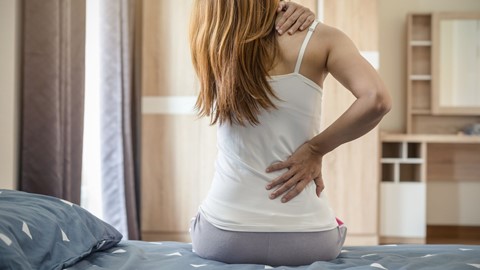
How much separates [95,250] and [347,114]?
26.4 inches

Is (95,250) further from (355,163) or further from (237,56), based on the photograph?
(355,163)

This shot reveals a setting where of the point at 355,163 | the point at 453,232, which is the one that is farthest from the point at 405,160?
the point at 453,232

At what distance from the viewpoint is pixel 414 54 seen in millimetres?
4395

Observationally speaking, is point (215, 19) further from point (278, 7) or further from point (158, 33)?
point (158, 33)

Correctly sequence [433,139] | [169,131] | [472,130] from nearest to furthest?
[169,131]
[433,139]
[472,130]

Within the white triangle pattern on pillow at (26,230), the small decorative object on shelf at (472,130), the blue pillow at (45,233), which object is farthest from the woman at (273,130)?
the small decorative object on shelf at (472,130)

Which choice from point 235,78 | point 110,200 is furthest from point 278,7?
point 110,200

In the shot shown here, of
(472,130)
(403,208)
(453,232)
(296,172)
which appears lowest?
(453,232)

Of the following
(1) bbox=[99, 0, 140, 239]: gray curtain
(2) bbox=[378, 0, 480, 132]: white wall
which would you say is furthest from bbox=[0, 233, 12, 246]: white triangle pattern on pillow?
(2) bbox=[378, 0, 480, 132]: white wall

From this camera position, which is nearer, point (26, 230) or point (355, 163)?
point (26, 230)

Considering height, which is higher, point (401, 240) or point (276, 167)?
point (276, 167)

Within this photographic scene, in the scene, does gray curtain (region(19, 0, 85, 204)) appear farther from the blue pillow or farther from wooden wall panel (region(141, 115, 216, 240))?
wooden wall panel (region(141, 115, 216, 240))

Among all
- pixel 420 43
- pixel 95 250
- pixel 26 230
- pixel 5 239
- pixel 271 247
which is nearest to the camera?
pixel 5 239

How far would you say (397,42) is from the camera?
4438 mm
